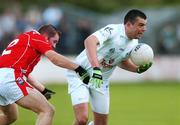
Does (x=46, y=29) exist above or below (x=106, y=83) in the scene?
above

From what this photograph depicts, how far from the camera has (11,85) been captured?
1279 cm

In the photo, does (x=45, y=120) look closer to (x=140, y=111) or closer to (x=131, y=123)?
(x=131, y=123)

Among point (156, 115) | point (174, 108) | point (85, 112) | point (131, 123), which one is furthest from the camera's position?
point (174, 108)

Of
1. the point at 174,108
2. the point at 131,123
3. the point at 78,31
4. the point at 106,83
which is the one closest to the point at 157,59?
the point at 78,31

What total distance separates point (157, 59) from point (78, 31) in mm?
3338

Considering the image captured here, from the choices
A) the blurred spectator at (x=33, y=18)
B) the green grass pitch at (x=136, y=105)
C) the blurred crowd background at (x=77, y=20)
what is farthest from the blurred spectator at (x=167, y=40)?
the blurred spectator at (x=33, y=18)

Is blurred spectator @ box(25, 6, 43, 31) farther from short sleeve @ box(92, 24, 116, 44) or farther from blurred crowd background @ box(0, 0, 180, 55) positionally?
short sleeve @ box(92, 24, 116, 44)

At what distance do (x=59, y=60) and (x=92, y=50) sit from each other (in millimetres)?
572

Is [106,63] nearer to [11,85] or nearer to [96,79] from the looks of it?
[96,79]

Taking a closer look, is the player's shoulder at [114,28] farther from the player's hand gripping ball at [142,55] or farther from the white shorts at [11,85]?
the white shorts at [11,85]

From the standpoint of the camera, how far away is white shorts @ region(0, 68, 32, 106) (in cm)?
1278

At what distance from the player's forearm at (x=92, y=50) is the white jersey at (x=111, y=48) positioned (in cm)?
30

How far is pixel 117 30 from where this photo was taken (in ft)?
44.8

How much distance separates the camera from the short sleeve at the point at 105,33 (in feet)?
43.4
